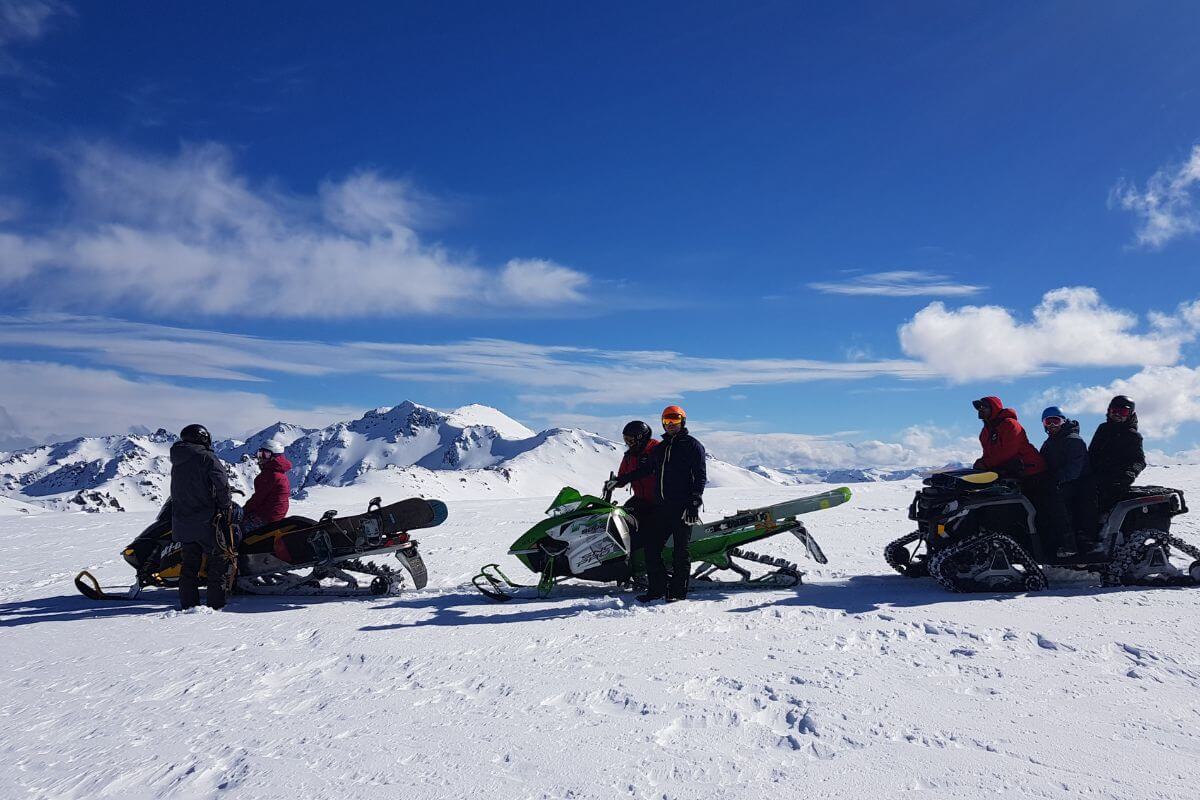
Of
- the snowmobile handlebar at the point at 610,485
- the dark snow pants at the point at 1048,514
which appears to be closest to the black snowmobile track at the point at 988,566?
the dark snow pants at the point at 1048,514

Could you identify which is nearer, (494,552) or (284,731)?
(284,731)

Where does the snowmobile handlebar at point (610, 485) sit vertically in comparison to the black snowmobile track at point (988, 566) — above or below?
above

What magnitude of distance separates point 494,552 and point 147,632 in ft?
17.8

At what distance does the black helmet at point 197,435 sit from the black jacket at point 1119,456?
32.6 ft

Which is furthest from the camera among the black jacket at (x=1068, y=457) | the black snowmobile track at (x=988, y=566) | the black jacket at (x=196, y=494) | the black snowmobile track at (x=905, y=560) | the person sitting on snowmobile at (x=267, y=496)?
the person sitting on snowmobile at (x=267, y=496)

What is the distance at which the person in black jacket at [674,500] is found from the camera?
724 cm

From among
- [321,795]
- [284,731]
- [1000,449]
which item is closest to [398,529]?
[284,731]

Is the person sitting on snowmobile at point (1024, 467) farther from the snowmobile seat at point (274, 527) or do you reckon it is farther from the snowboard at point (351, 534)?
the snowmobile seat at point (274, 527)

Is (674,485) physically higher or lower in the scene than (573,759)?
higher

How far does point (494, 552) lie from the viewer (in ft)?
37.1

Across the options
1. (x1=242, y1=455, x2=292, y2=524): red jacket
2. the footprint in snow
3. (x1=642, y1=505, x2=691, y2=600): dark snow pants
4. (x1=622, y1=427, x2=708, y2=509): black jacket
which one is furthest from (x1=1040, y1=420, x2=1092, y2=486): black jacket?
(x1=242, y1=455, x2=292, y2=524): red jacket

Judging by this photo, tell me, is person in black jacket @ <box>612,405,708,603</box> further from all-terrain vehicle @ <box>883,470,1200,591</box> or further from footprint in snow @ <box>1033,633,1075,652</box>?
footprint in snow @ <box>1033,633,1075,652</box>

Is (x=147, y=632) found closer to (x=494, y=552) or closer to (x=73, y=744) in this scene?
(x=73, y=744)

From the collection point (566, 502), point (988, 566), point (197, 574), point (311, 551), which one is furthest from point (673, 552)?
point (197, 574)
